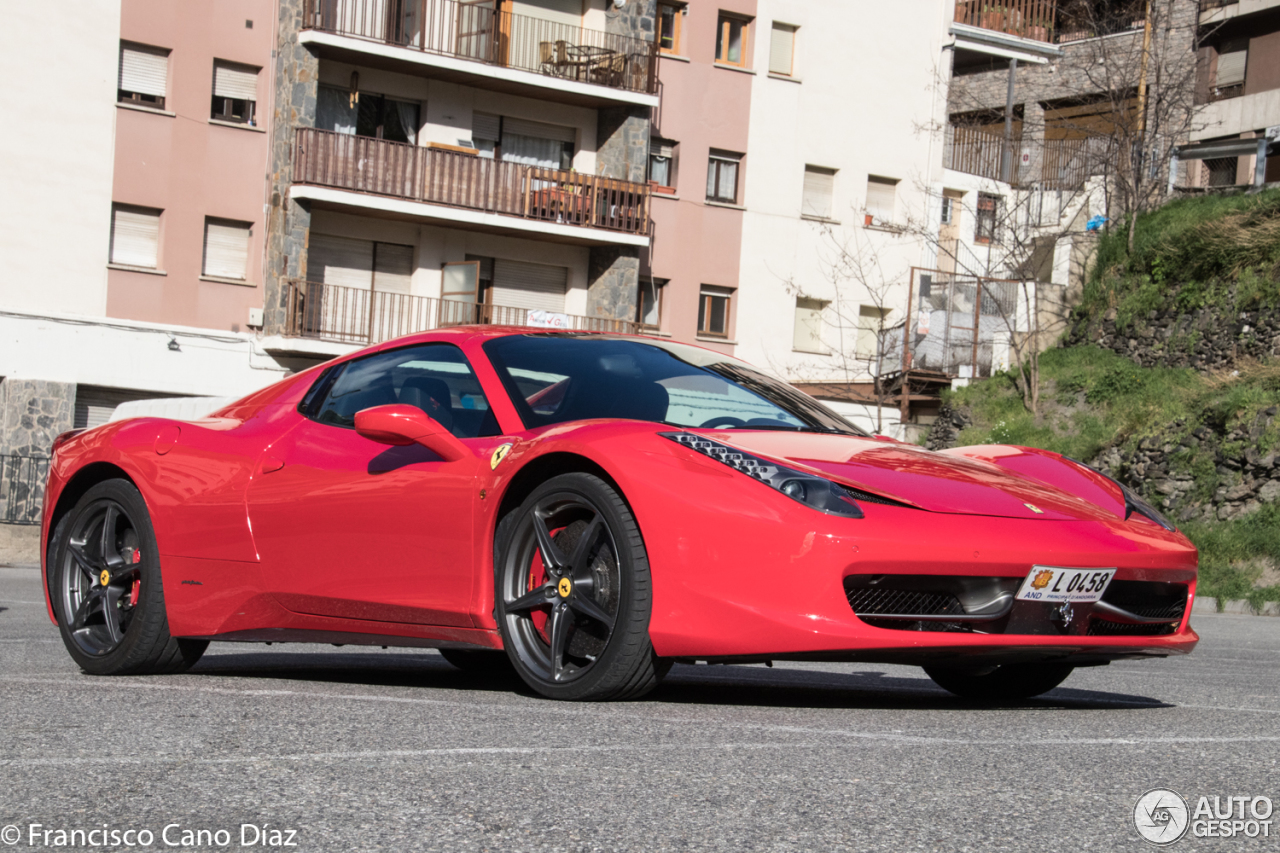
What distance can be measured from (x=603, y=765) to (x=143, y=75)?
27.9 metres

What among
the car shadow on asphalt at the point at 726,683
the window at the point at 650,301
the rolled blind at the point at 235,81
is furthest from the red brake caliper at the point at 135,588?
the window at the point at 650,301

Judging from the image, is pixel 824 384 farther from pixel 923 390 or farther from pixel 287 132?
pixel 287 132

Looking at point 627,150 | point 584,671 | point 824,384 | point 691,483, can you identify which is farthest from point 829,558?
point 824,384

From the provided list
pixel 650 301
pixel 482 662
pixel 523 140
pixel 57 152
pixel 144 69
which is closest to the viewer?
pixel 482 662

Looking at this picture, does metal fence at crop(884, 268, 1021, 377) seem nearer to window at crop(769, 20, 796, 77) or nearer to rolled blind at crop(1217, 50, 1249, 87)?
window at crop(769, 20, 796, 77)

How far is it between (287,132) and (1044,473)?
85.9 ft

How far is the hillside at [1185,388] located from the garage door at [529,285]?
8566mm

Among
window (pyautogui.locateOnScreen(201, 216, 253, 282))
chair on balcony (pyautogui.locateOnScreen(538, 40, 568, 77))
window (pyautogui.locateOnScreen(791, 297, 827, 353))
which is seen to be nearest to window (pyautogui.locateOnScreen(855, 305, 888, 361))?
window (pyautogui.locateOnScreen(791, 297, 827, 353))

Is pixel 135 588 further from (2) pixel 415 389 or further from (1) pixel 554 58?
(1) pixel 554 58

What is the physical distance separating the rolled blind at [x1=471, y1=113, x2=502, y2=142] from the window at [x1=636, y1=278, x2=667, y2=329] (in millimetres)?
4638

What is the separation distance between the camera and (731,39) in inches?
1390

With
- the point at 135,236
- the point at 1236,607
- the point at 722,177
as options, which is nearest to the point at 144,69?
the point at 135,236

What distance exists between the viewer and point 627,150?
32.9 metres

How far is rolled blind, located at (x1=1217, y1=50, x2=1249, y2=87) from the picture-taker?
147 feet
